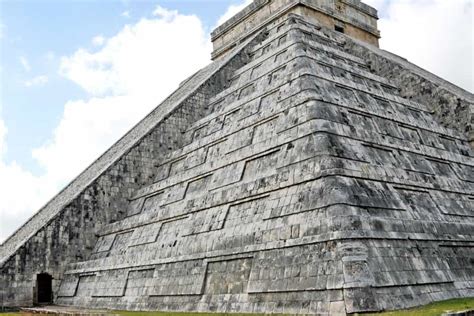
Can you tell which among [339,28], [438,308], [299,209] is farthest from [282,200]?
[339,28]

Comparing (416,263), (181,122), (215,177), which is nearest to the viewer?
(416,263)

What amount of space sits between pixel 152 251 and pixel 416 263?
23.4 ft

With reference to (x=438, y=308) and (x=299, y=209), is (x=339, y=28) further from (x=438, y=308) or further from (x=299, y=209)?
(x=438, y=308)

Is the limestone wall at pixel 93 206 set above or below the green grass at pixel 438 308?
above

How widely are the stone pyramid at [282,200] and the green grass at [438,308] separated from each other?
1.01ft

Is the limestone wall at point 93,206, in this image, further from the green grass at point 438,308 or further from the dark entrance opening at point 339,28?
the green grass at point 438,308

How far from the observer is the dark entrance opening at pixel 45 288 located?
16.4 metres

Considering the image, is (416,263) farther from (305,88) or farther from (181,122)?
(181,122)

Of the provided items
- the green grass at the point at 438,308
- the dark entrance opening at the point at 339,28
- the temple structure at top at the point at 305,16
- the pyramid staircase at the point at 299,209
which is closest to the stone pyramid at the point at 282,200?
the pyramid staircase at the point at 299,209

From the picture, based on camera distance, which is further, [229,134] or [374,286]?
[229,134]

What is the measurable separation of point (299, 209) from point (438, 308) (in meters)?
3.27

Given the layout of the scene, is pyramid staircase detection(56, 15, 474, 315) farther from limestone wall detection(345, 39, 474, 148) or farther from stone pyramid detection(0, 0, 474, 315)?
limestone wall detection(345, 39, 474, 148)

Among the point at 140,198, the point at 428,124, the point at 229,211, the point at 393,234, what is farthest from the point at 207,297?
the point at 428,124

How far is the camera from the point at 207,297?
11.1 m
